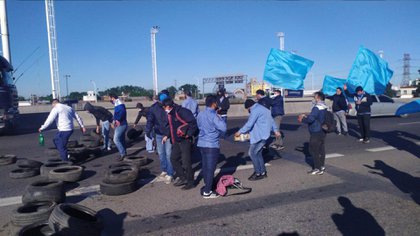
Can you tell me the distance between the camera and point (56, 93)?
27531mm

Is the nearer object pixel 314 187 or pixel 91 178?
pixel 314 187

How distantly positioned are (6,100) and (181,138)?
445 inches

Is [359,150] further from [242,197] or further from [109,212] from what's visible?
[109,212]

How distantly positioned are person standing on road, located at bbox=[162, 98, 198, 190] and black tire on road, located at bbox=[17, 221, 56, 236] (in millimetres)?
2546

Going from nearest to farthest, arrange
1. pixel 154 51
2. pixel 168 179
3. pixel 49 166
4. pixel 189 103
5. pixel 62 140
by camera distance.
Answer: pixel 168 179 < pixel 49 166 < pixel 62 140 < pixel 189 103 < pixel 154 51

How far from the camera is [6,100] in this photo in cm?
1347

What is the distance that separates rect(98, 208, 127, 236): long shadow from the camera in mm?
4082

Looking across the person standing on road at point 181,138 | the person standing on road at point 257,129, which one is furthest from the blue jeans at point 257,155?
the person standing on road at point 181,138

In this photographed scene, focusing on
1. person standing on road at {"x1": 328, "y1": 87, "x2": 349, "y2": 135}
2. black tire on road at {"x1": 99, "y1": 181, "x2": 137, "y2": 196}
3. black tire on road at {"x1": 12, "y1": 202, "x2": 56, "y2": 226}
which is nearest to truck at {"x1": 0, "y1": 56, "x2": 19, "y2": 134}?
black tire on road at {"x1": 99, "y1": 181, "x2": 137, "y2": 196}

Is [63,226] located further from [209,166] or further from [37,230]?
[209,166]

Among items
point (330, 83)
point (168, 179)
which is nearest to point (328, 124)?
point (168, 179)

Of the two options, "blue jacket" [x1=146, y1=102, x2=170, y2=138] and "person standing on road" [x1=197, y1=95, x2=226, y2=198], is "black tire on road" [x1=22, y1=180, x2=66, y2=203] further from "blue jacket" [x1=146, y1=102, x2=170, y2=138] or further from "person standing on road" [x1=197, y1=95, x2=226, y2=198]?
"person standing on road" [x1=197, y1=95, x2=226, y2=198]

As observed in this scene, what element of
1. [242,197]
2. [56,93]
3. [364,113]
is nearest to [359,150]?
[364,113]

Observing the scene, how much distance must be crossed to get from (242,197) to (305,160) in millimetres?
3470
